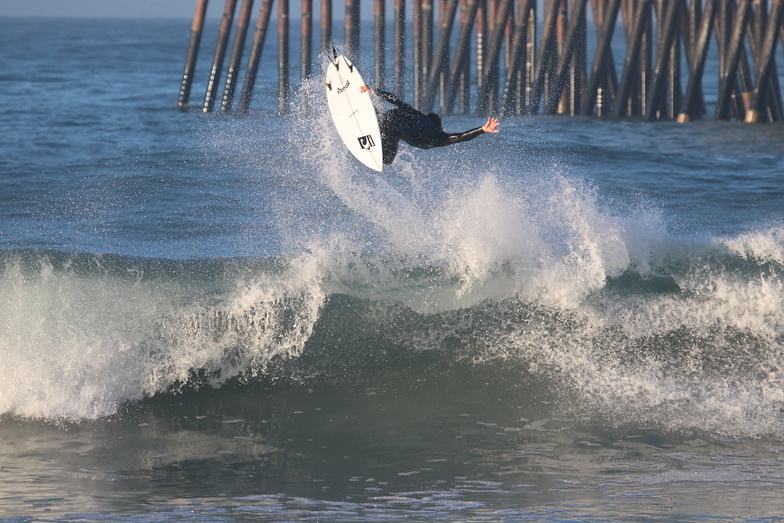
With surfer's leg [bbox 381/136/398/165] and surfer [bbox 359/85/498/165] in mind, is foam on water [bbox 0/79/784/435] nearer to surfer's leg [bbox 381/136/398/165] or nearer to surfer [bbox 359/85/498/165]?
surfer's leg [bbox 381/136/398/165]

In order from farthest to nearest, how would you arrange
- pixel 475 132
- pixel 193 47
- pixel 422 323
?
pixel 193 47
pixel 422 323
pixel 475 132

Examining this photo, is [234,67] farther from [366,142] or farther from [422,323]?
[422,323]

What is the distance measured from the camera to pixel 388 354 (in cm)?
786

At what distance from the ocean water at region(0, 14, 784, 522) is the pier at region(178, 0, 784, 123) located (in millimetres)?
5847

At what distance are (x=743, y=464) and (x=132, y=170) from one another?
36.4 feet

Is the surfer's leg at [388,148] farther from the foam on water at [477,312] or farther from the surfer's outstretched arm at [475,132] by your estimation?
the foam on water at [477,312]

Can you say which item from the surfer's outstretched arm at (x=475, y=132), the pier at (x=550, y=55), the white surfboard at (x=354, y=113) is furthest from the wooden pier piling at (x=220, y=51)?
the surfer's outstretched arm at (x=475, y=132)

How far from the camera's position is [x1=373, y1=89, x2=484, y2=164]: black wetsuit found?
741cm

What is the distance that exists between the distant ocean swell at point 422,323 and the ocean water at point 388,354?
0.02m

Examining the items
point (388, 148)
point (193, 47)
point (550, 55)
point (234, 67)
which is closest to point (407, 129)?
point (388, 148)

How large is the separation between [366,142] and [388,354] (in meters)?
1.98

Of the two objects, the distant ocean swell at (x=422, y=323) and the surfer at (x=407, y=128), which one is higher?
the surfer at (x=407, y=128)

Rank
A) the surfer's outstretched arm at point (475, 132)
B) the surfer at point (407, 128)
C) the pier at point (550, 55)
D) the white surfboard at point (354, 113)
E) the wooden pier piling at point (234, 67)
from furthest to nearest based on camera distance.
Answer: the wooden pier piling at point (234, 67) → the pier at point (550, 55) → the white surfboard at point (354, 113) → the surfer at point (407, 128) → the surfer's outstretched arm at point (475, 132)

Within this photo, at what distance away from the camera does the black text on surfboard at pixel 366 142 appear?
7.84m
